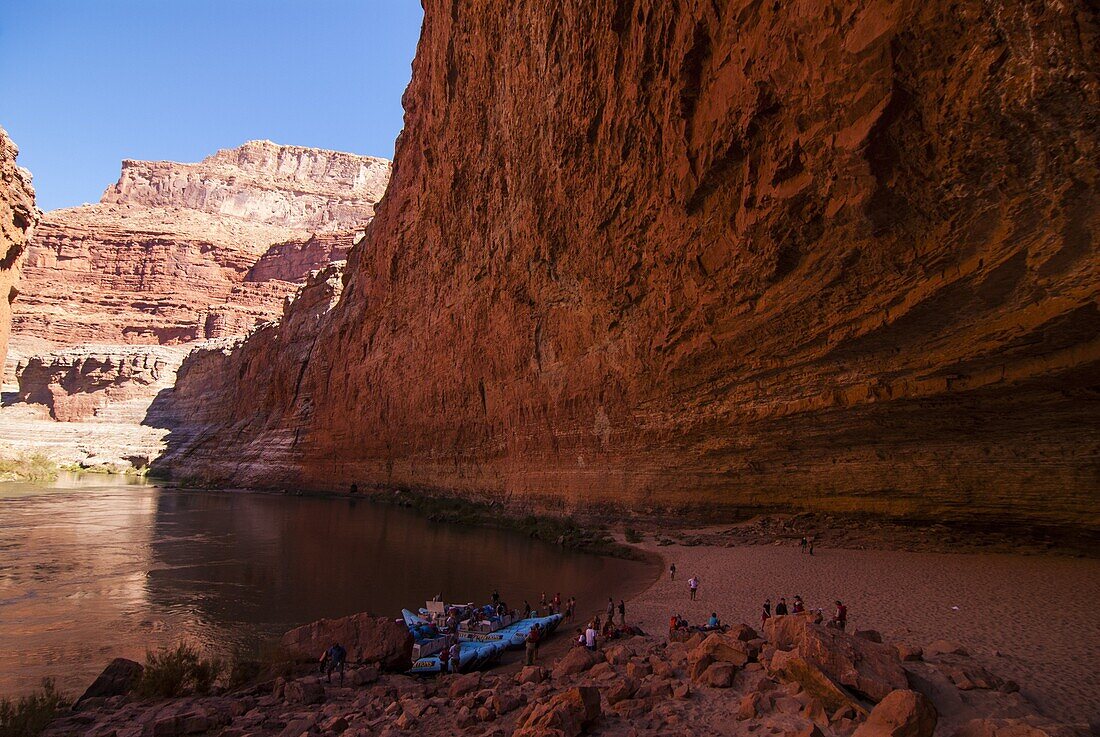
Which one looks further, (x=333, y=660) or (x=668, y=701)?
(x=333, y=660)

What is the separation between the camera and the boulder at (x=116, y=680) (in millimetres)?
8273

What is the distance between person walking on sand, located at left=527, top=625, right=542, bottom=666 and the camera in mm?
10172

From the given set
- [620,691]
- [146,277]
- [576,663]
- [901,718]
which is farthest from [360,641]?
[146,277]

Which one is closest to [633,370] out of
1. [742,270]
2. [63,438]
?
[742,270]

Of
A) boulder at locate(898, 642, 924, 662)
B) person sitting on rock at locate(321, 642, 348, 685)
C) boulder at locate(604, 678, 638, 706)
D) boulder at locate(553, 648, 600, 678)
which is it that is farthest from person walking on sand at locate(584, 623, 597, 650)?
boulder at locate(898, 642, 924, 662)

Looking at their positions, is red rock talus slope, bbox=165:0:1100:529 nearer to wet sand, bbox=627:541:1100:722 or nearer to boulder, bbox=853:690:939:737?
wet sand, bbox=627:541:1100:722

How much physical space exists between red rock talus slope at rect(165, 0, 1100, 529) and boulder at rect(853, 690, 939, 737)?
7.19m

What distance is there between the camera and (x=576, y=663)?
25.9 ft

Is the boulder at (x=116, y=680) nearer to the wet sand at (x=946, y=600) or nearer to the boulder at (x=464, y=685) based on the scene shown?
the boulder at (x=464, y=685)

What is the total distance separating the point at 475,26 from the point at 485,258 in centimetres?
1051

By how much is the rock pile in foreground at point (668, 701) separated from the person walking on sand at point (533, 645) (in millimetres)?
Result: 1943

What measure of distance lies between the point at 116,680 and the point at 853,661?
975 cm

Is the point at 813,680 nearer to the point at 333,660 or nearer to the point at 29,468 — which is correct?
the point at 333,660

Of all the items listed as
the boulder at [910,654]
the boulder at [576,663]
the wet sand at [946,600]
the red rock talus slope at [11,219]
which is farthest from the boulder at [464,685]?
the red rock talus slope at [11,219]
